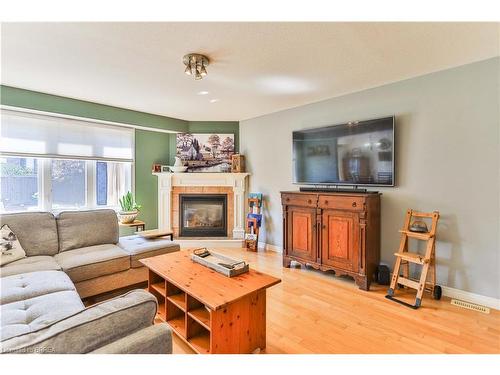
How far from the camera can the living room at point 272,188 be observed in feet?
5.65

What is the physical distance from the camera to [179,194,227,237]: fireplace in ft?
15.3

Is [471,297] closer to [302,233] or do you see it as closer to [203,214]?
[302,233]

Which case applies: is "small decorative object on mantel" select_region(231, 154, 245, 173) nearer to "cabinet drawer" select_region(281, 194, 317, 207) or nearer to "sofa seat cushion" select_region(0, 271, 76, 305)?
"cabinet drawer" select_region(281, 194, 317, 207)

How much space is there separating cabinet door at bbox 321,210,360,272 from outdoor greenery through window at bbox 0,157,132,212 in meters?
3.46

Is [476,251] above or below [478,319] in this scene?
above

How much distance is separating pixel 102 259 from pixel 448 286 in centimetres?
352

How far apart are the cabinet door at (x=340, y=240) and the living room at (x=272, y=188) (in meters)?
0.02

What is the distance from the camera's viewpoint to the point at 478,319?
2166 millimetres

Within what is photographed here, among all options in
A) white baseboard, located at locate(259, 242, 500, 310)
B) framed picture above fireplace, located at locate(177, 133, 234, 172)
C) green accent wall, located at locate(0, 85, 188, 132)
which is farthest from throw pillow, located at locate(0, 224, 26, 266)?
white baseboard, located at locate(259, 242, 500, 310)
